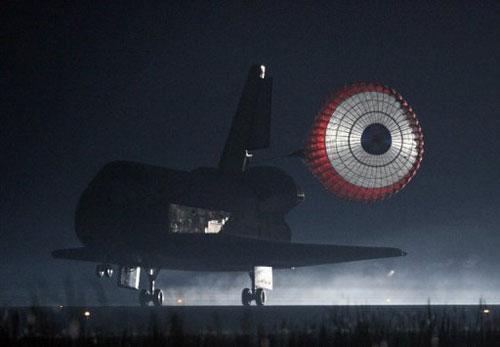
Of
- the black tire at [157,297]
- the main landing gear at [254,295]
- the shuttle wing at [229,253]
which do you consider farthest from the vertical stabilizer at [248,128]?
the black tire at [157,297]

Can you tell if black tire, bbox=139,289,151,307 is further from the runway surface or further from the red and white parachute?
the red and white parachute

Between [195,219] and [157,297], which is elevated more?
[195,219]

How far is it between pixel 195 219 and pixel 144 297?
27.0ft

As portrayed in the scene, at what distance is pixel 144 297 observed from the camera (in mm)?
53250

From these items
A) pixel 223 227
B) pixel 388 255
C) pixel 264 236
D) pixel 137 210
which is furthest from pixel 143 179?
pixel 388 255

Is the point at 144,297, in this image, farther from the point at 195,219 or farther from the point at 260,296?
the point at 195,219

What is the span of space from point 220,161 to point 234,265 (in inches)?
286

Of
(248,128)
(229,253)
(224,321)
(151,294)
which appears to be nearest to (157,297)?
(151,294)

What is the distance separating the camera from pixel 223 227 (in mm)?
50219

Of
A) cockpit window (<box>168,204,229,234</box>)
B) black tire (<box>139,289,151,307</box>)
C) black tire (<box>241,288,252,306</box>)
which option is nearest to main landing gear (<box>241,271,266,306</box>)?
black tire (<box>241,288,252,306</box>)

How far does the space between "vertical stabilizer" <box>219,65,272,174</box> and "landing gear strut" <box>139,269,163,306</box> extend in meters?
8.04

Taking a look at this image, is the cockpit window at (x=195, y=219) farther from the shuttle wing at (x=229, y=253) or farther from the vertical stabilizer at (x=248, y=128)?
the vertical stabilizer at (x=248, y=128)

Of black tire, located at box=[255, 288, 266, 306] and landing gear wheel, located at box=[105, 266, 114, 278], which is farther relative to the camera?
black tire, located at box=[255, 288, 266, 306]

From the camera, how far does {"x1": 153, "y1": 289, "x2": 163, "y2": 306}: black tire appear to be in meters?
53.2
